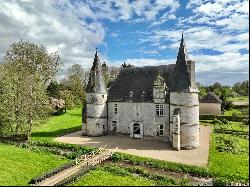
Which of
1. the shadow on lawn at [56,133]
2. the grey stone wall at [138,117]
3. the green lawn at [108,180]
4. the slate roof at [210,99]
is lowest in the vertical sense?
the green lawn at [108,180]

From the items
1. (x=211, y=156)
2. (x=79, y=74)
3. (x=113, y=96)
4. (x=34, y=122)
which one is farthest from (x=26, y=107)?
(x=79, y=74)

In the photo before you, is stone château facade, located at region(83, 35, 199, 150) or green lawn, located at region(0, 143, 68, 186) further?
stone château facade, located at region(83, 35, 199, 150)

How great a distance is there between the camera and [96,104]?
4112 centimetres

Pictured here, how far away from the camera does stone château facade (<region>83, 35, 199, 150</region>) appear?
3419cm

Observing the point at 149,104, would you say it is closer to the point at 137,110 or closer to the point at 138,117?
the point at 137,110

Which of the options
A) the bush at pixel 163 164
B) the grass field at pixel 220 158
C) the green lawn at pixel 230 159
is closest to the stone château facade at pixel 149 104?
the green lawn at pixel 230 159

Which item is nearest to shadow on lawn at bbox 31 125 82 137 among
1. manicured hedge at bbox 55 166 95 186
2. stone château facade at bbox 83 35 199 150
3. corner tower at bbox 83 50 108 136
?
stone château facade at bbox 83 35 199 150

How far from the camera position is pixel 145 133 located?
39000 mm

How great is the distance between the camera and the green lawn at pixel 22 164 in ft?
79.4

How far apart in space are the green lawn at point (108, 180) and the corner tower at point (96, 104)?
16.1 meters

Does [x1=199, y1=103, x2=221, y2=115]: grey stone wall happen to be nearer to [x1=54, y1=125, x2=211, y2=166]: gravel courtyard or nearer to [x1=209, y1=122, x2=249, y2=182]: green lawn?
[x1=54, y1=125, x2=211, y2=166]: gravel courtyard

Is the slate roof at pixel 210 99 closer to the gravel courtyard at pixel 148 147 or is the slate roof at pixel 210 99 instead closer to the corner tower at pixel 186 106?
the gravel courtyard at pixel 148 147

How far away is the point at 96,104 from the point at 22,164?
15.2 m

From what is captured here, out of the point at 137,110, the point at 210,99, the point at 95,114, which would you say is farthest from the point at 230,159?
the point at 210,99
